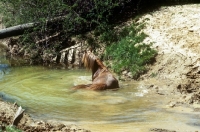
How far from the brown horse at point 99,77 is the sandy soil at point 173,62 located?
0.95 metres

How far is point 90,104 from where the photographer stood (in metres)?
7.47

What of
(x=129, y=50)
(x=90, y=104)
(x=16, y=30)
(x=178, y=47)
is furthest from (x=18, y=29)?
(x=90, y=104)

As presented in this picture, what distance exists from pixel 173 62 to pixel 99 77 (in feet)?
6.67

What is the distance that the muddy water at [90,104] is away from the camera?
20.1 feet

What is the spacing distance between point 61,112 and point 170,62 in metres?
3.76

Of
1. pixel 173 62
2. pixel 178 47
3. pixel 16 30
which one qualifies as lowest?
pixel 173 62

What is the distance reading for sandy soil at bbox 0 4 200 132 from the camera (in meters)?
6.57

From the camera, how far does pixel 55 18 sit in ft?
42.1

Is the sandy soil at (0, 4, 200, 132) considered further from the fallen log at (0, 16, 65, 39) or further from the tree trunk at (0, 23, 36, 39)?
the tree trunk at (0, 23, 36, 39)

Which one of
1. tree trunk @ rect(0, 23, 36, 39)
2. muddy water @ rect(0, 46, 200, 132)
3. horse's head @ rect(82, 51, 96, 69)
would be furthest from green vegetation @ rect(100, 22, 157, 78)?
tree trunk @ rect(0, 23, 36, 39)

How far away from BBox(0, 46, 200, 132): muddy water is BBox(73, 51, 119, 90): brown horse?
0.69 feet

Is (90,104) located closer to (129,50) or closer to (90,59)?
(90,59)

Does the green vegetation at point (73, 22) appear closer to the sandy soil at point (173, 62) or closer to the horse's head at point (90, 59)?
the sandy soil at point (173, 62)

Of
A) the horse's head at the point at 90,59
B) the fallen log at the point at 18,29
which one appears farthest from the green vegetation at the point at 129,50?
the fallen log at the point at 18,29
